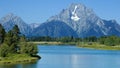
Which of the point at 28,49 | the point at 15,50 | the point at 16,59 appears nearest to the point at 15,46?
the point at 15,50

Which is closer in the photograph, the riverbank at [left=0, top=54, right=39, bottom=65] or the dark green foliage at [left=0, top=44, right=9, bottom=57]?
the riverbank at [left=0, top=54, right=39, bottom=65]

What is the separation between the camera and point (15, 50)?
117 metres

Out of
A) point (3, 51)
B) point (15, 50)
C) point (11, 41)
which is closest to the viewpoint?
point (3, 51)

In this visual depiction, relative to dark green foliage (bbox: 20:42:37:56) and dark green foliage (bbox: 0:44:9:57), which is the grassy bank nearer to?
dark green foliage (bbox: 0:44:9:57)

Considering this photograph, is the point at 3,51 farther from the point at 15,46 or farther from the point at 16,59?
the point at 15,46

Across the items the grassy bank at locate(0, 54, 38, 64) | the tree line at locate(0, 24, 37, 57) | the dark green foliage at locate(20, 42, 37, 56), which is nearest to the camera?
the grassy bank at locate(0, 54, 38, 64)

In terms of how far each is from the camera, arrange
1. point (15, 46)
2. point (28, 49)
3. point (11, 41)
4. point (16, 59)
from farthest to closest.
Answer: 1. point (11, 41)
2. point (15, 46)
3. point (28, 49)
4. point (16, 59)

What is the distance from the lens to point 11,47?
374 ft

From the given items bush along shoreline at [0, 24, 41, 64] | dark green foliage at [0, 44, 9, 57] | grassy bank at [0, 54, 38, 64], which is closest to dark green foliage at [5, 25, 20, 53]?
bush along shoreline at [0, 24, 41, 64]

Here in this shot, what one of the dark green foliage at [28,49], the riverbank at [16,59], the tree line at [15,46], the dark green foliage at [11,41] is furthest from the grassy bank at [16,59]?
the dark green foliage at [11,41]

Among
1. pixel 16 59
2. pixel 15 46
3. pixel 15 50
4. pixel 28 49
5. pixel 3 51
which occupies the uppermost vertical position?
pixel 15 46

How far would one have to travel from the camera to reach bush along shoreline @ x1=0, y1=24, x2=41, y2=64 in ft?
343

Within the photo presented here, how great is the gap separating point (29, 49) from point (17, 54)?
4.94m

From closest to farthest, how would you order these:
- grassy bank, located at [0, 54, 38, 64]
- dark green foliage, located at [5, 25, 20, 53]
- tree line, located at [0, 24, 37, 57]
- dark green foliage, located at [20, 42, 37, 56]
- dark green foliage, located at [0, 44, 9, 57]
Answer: grassy bank, located at [0, 54, 38, 64] → dark green foliage, located at [0, 44, 9, 57] → tree line, located at [0, 24, 37, 57] → dark green foliage, located at [5, 25, 20, 53] → dark green foliage, located at [20, 42, 37, 56]
